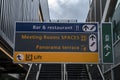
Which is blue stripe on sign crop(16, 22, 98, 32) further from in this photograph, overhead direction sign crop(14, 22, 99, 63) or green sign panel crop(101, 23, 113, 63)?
green sign panel crop(101, 23, 113, 63)

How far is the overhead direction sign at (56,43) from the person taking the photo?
19844 millimetres

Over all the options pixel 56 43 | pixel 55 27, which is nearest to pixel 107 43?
pixel 56 43

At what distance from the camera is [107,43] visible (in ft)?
66.2

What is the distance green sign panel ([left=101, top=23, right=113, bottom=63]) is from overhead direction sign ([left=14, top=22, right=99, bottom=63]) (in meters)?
0.38

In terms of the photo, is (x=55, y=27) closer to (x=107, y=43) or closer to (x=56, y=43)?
(x=56, y=43)

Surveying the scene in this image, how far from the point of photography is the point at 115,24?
3284 cm

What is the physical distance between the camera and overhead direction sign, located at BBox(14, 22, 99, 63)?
19.8 meters

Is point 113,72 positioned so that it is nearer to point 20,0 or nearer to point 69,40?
point 20,0

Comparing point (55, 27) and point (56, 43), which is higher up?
point (55, 27)

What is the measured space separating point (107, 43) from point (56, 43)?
2.64 m

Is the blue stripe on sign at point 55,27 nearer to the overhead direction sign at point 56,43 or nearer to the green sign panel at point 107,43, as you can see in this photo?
the overhead direction sign at point 56,43

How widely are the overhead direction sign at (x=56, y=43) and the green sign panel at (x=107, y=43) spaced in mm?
375

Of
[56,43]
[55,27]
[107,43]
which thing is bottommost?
[107,43]

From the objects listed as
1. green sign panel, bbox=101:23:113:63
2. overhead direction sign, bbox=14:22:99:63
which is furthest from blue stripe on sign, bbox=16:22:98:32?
green sign panel, bbox=101:23:113:63
